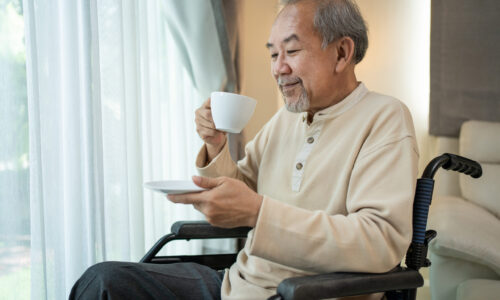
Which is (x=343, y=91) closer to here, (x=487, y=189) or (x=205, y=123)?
(x=205, y=123)

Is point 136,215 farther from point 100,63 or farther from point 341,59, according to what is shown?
point 341,59

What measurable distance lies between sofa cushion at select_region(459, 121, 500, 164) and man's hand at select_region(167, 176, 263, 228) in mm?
1076

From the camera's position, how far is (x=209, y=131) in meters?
1.15

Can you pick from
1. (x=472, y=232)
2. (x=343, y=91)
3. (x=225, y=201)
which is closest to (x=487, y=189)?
(x=472, y=232)

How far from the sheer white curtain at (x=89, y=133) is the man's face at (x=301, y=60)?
1.95 ft

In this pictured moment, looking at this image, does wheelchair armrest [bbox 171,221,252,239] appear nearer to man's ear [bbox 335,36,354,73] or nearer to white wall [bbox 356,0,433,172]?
man's ear [bbox 335,36,354,73]

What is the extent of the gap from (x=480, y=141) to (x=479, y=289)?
54cm

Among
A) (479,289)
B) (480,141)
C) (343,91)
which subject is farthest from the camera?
(480,141)

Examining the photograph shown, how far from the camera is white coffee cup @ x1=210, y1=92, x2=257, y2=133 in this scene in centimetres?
99

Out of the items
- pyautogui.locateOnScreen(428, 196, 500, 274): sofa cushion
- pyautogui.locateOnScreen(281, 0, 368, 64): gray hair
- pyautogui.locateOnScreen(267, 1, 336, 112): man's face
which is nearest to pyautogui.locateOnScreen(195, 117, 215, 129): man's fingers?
pyautogui.locateOnScreen(267, 1, 336, 112): man's face

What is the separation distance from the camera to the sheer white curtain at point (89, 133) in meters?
1.18

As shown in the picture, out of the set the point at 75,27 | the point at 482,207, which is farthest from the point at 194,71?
the point at 482,207

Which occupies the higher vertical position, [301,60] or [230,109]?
[301,60]

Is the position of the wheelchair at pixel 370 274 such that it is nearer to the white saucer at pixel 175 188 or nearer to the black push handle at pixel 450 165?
the black push handle at pixel 450 165
